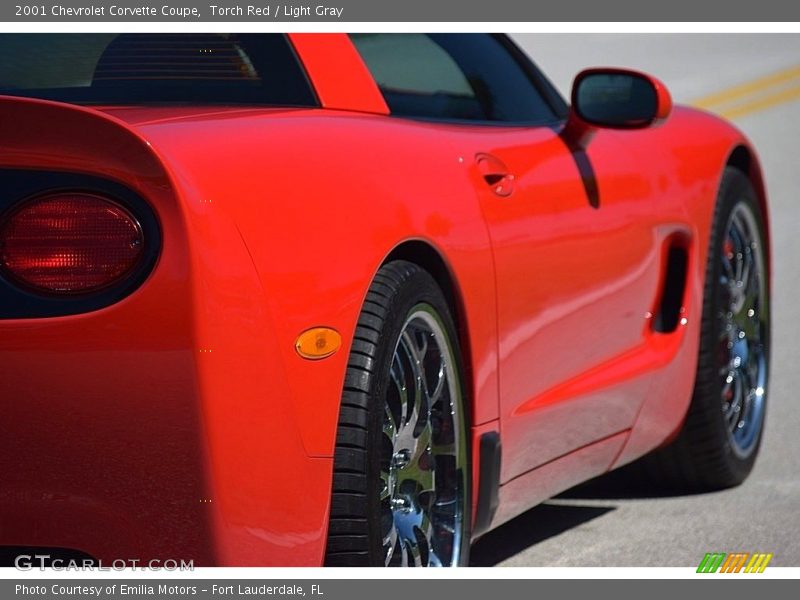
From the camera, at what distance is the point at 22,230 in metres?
2.75

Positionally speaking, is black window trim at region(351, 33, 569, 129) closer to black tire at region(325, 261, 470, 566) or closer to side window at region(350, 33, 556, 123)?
side window at region(350, 33, 556, 123)

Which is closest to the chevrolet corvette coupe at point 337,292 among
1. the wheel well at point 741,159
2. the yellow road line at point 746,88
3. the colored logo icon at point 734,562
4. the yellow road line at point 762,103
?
the wheel well at point 741,159

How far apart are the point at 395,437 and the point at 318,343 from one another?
0.50m

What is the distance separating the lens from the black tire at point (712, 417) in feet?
17.0

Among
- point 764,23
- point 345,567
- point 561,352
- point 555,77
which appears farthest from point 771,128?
point 345,567

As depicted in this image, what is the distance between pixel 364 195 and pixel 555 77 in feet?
60.3

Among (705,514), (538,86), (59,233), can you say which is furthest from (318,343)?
(705,514)

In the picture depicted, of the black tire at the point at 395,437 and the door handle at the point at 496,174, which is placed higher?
the door handle at the point at 496,174

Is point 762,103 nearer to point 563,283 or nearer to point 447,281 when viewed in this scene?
point 563,283

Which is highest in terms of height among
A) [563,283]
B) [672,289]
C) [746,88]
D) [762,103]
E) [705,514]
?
[563,283]

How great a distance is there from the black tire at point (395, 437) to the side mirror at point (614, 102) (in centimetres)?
122

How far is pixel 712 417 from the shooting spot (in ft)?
17.2

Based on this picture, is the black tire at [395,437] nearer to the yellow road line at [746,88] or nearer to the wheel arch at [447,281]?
the wheel arch at [447,281]

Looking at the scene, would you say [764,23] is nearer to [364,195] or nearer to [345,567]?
[364,195]
